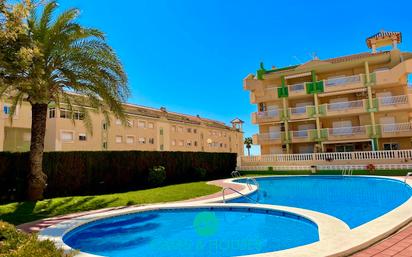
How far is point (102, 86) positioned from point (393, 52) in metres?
32.4

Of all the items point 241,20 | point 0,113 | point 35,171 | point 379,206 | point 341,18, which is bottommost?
point 379,206

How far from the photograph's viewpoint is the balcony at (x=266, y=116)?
38325 mm

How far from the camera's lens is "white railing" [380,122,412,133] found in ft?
104

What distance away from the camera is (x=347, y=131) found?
1357 inches

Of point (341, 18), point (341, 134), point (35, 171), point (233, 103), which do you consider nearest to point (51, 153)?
point (35, 171)

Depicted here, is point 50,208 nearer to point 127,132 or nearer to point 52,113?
point 52,113

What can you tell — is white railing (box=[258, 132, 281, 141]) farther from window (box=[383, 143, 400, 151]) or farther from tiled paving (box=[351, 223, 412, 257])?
tiled paving (box=[351, 223, 412, 257])

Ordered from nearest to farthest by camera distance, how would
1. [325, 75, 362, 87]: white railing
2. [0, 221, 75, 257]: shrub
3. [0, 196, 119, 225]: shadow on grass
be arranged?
[0, 221, 75, 257]: shrub, [0, 196, 119, 225]: shadow on grass, [325, 75, 362, 87]: white railing

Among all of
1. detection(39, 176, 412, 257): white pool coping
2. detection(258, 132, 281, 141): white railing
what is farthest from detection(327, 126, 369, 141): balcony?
detection(39, 176, 412, 257): white pool coping

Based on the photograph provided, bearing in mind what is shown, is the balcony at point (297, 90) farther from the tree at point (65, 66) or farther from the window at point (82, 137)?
the window at point (82, 137)

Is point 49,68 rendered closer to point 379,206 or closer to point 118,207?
point 118,207

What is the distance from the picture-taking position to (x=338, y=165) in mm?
28812

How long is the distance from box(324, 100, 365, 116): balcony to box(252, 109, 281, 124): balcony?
589cm

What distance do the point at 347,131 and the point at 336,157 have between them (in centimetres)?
614
